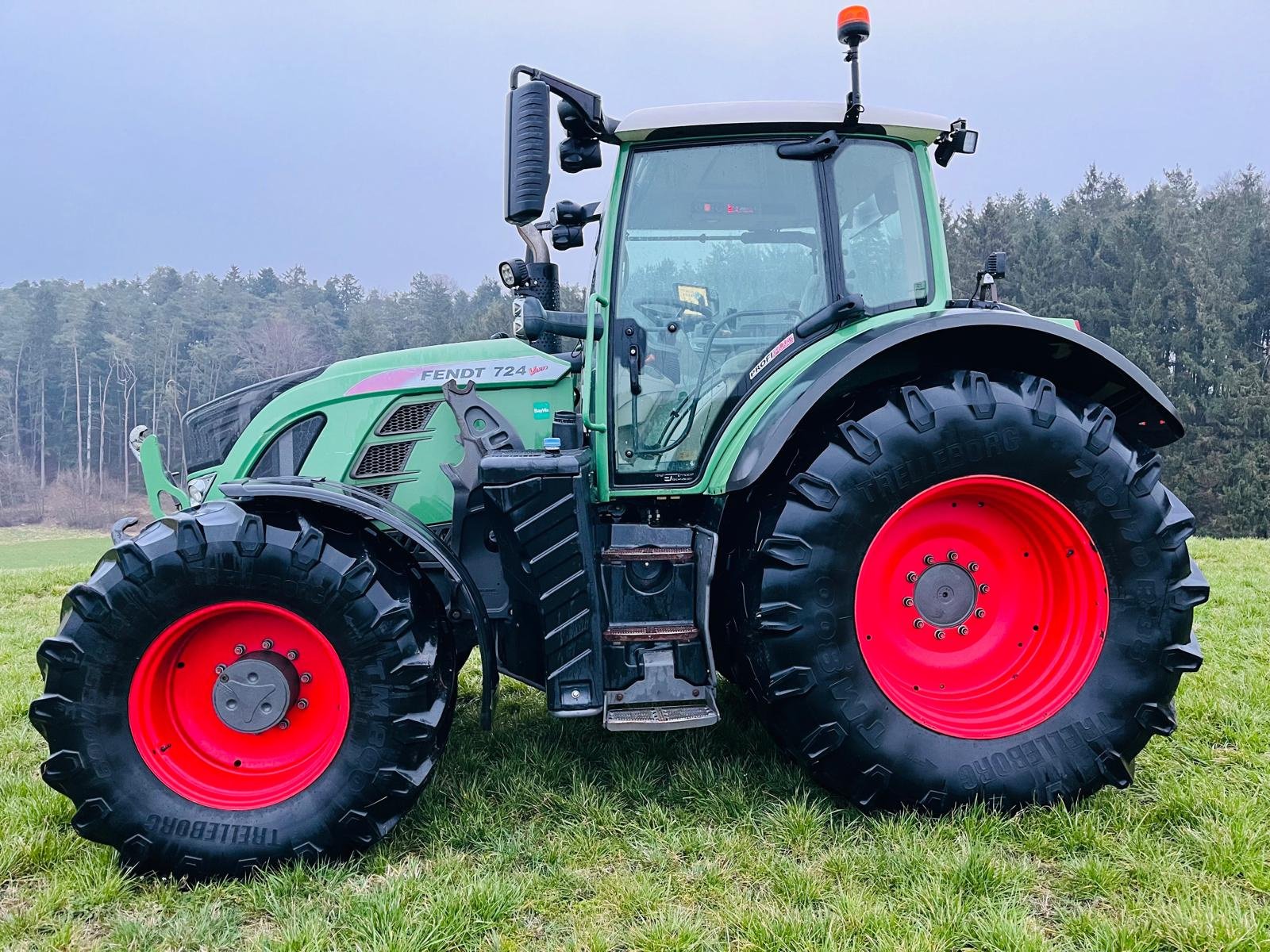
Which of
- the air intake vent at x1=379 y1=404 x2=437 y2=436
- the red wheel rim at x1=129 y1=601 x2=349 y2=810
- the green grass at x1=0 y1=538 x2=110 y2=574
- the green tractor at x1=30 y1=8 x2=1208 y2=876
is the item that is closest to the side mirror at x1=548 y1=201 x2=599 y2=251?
the green tractor at x1=30 y1=8 x2=1208 y2=876

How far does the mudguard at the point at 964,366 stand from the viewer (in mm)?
2666

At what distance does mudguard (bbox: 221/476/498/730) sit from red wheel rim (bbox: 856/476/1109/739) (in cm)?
124

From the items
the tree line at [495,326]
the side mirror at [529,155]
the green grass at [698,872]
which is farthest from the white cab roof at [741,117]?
the tree line at [495,326]

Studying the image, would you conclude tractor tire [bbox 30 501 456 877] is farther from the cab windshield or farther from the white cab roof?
the white cab roof

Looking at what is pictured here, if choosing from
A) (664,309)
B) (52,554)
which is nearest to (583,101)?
(664,309)

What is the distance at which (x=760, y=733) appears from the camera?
344 cm

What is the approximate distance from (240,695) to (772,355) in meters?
2.10

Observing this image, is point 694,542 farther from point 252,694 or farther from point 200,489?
point 200,489

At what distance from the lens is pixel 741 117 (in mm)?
2902

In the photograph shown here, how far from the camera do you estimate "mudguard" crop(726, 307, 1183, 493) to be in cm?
267

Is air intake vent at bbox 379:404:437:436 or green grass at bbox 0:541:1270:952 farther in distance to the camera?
air intake vent at bbox 379:404:437:436

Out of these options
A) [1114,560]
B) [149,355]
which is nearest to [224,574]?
[1114,560]

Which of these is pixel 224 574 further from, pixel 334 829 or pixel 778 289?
pixel 778 289

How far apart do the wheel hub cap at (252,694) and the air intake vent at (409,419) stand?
100 cm
